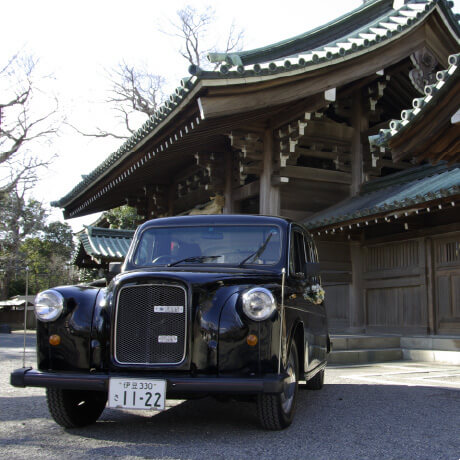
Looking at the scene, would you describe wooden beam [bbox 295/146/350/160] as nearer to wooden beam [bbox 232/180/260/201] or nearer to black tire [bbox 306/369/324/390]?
wooden beam [bbox 232/180/260/201]

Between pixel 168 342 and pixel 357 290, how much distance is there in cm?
818

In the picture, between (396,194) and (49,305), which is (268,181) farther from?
(49,305)

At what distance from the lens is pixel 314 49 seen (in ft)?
36.4

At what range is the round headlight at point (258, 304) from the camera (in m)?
3.91

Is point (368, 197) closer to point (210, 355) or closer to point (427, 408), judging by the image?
point (427, 408)

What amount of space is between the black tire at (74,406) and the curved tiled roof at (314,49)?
5.90 metres

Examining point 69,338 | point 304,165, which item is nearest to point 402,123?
point 69,338

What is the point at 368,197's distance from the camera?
37.2ft

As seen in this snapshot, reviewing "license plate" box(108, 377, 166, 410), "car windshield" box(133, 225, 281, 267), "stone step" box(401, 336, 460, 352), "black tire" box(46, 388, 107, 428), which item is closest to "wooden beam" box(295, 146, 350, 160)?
"stone step" box(401, 336, 460, 352)

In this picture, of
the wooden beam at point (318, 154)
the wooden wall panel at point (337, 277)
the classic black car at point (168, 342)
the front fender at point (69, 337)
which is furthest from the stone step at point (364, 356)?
the front fender at point (69, 337)

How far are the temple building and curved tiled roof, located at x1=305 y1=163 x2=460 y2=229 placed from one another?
0.12 feet

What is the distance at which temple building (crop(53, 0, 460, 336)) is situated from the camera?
385 inches

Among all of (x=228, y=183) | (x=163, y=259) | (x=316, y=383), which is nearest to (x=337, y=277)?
(x=228, y=183)

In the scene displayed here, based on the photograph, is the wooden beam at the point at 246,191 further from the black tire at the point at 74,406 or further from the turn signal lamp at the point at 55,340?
the turn signal lamp at the point at 55,340
